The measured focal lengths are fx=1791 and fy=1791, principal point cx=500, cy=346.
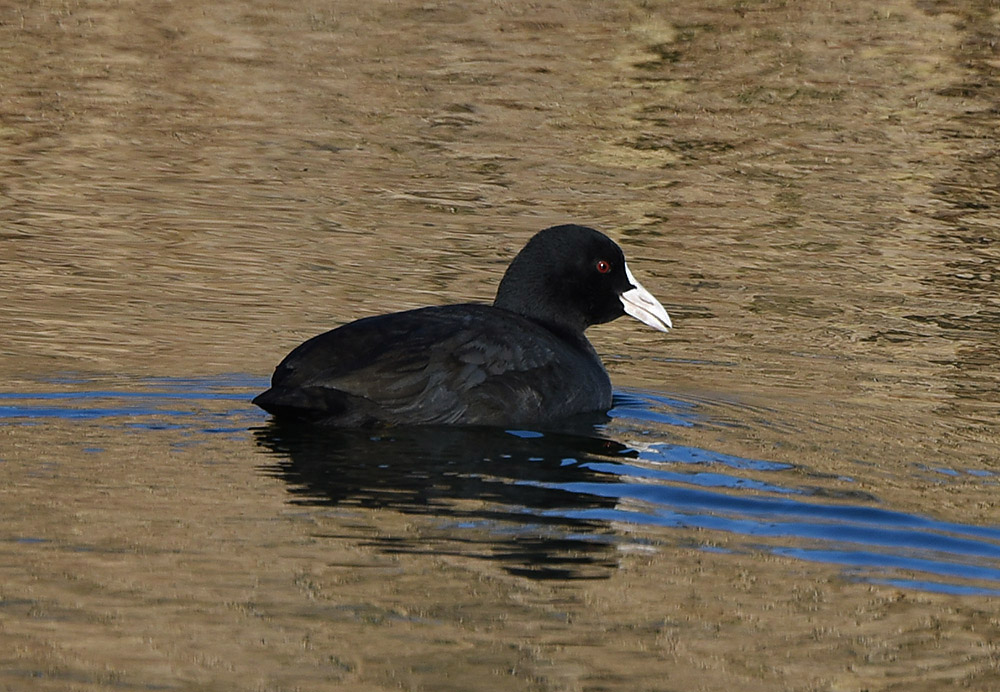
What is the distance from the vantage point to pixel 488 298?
10781mm

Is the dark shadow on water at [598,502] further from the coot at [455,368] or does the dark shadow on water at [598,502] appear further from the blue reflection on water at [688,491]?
the coot at [455,368]

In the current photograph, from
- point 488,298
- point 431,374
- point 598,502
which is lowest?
point 488,298

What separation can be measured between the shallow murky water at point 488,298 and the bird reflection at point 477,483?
22 millimetres

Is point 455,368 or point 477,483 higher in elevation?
point 455,368

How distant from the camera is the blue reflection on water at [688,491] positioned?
618 centimetres

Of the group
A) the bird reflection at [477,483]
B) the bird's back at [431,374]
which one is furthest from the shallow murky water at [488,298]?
the bird's back at [431,374]

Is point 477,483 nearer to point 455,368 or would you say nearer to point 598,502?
point 598,502

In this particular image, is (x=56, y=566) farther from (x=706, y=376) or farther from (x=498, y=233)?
(x=498, y=233)

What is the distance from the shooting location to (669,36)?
70.1 feet

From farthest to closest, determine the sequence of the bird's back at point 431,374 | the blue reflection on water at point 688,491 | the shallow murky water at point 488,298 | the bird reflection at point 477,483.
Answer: the bird's back at point 431,374
the blue reflection on water at point 688,491
the bird reflection at point 477,483
the shallow murky water at point 488,298

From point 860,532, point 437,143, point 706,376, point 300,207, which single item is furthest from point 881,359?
point 437,143

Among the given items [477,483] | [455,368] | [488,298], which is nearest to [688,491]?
[477,483]

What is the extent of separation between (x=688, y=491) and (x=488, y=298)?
160 inches

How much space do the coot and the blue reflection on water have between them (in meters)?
0.20
